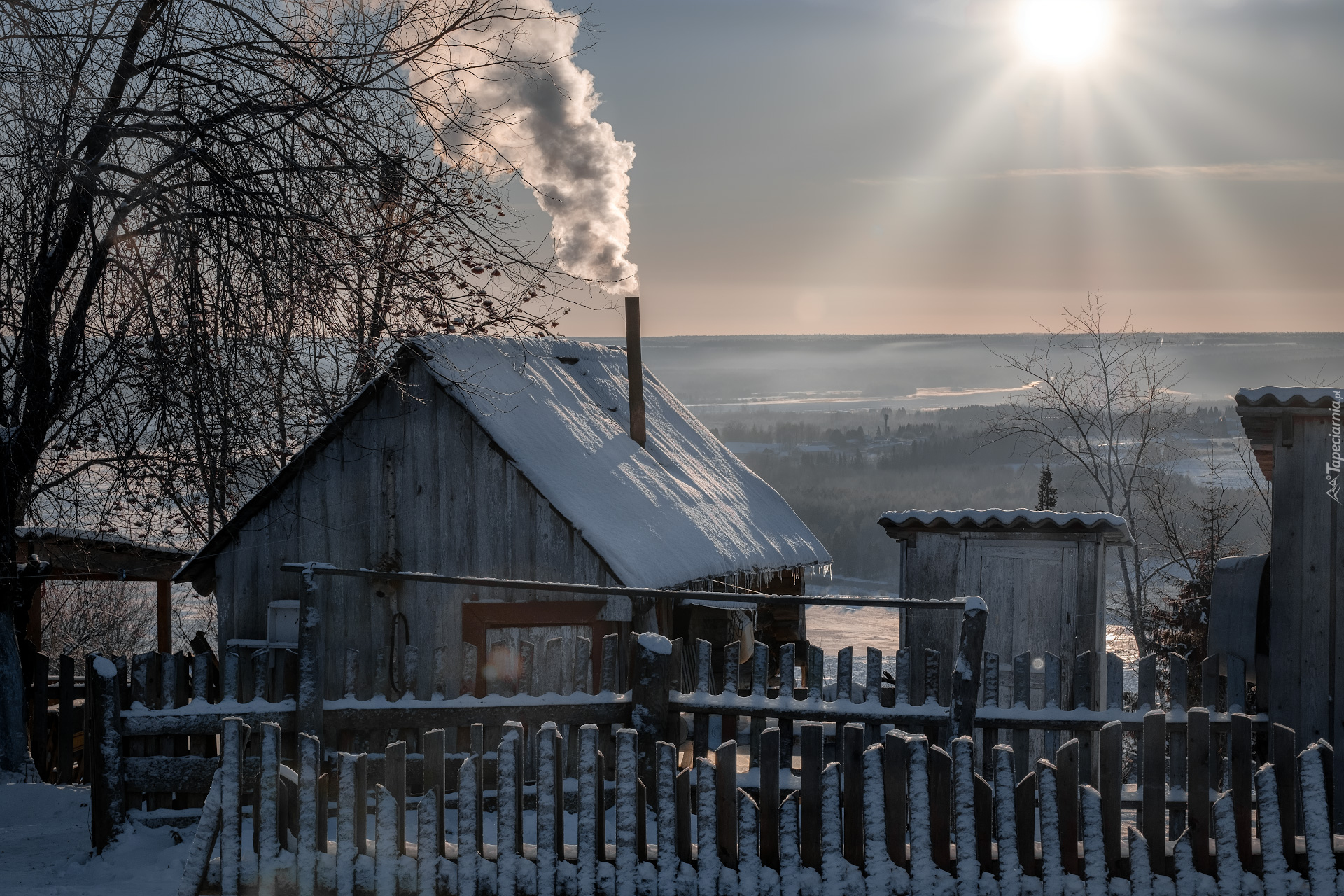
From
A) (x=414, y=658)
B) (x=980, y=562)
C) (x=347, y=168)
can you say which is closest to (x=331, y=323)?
(x=347, y=168)

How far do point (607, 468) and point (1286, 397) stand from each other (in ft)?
23.4

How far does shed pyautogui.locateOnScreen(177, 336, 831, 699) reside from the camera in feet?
35.4

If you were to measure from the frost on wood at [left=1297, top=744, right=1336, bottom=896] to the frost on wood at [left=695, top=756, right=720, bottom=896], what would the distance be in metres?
2.84

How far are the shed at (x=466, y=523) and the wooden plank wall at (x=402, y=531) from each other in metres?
0.02

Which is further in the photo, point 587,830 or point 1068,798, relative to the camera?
point 587,830

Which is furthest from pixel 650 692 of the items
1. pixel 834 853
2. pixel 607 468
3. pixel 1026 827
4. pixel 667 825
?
pixel 607 468

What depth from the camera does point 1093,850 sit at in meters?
5.07

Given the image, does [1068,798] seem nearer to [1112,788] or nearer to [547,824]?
[1112,788]

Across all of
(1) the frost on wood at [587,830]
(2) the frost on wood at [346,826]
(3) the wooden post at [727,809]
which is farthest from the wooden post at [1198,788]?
(2) the frost on wood at [346,826]

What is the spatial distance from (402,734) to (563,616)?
3.50m

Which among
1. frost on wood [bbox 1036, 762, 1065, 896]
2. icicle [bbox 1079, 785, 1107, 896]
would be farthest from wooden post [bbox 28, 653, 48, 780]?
icicle [bbox 1079, 785, 1107, 896]

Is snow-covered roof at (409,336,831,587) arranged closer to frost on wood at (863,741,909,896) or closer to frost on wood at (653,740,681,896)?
frost on wood at (653,740,681,896)

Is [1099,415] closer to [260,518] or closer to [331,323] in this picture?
[260,518]

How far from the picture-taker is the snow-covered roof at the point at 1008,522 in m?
10.9
